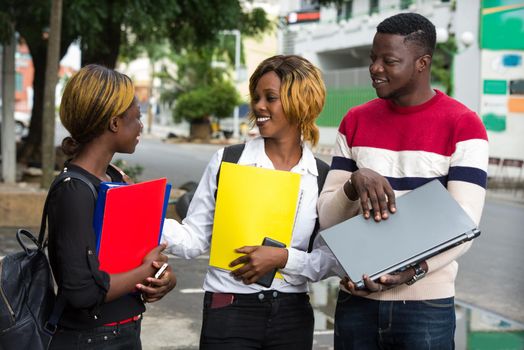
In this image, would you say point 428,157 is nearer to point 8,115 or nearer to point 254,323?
point 254,323

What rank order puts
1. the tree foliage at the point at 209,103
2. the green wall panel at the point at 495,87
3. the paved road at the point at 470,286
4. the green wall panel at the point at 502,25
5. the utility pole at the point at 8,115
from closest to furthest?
the paved road at the point at 470,286, the utility pole at the point at 8,115, the green wall panel at the point at 502,25, the green wall panel at the point at 495,87, the tree foliage at the point at 209,103

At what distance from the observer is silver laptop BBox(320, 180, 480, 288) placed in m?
2.36

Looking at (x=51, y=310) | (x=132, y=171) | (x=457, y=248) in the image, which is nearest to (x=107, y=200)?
(x=51, y=310)

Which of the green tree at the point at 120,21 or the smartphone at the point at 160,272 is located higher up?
the green tree at the point at 120,21

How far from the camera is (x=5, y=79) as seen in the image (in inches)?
593

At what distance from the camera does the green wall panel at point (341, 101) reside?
34188 mm

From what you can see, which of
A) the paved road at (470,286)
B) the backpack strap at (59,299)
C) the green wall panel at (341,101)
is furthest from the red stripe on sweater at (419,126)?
the green wall panel at (341,101)

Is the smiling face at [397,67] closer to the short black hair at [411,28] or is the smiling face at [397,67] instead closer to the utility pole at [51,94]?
the short black hair at [411,28]

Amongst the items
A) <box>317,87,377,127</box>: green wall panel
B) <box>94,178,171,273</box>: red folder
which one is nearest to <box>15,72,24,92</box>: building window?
<box>317,87,377,127</box>: green wall panel

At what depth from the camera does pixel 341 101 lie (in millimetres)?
35906

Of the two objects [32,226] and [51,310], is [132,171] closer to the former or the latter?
[32,226]

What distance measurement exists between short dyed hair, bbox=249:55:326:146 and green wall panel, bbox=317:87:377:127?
30.6 m

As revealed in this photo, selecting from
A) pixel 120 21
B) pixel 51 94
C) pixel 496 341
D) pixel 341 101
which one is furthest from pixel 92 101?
pixel 341 101

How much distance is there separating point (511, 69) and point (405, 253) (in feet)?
67.4
